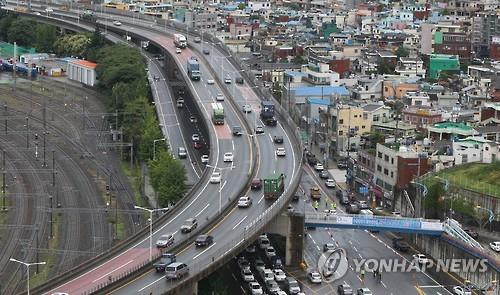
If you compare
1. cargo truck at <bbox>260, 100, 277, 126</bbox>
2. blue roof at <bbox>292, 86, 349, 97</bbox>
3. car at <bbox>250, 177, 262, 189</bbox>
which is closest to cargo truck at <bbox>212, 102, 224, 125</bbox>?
cargo truck at <bbox>260, 100, 277, 126</bbox>

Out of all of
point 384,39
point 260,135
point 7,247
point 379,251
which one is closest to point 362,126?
point 260,135

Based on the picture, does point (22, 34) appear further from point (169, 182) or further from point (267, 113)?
point (169, 182)

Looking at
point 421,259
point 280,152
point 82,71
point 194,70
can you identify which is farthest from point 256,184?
point 82,71

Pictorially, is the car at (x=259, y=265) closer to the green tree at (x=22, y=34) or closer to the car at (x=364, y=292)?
the car at (x=364, y=292)

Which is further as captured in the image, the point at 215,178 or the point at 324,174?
the point at 324,174

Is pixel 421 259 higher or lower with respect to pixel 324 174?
lower

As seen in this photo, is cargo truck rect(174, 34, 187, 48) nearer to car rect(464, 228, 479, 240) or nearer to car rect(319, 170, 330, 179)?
car rect(319, 170, 330, 179)

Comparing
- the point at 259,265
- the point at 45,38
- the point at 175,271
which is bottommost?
the point at 259,265
